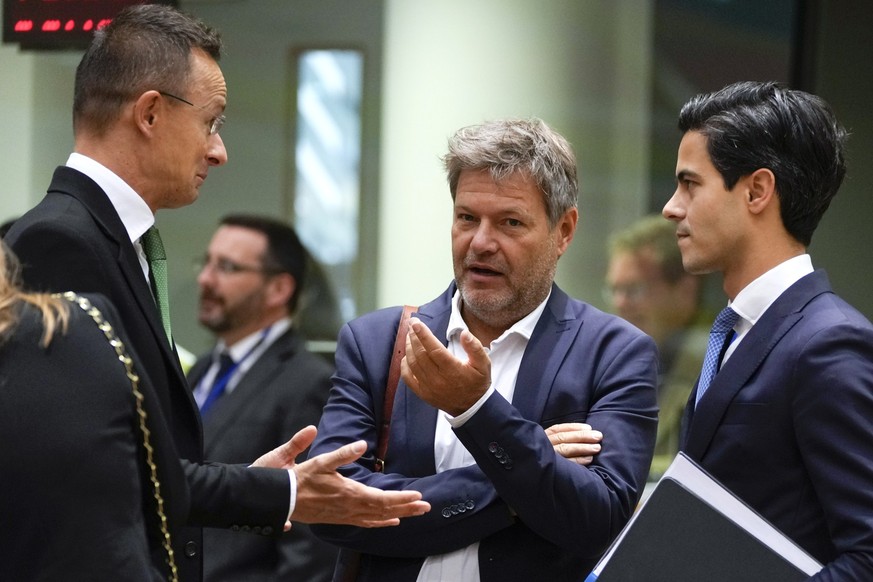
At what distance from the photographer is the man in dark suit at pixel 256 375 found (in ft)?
15.5

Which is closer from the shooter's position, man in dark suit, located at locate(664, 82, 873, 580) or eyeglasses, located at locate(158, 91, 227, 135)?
man in dark suit, located at locate(664, 82, 873, 580)

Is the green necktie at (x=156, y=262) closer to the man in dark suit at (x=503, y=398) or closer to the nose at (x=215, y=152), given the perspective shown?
the nose at (x=215, y=152)

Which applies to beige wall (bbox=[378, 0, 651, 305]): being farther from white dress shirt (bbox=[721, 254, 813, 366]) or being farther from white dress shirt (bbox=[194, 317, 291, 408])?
white dress shirt (bbox=[721, 254, 813, 366])

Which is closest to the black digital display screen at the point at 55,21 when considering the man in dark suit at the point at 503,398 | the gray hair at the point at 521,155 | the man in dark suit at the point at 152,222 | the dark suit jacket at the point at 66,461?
the man in dark suit at the point at 152,222

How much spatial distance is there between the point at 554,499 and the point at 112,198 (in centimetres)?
121

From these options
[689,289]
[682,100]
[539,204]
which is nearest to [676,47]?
[682,100]

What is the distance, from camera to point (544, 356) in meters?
3.44

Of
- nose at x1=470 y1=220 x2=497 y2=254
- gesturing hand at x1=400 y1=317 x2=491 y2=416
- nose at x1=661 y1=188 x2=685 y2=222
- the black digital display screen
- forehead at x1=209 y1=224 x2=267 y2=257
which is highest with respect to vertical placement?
the black digital display screen

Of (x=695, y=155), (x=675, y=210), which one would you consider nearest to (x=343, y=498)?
(x=675, y=210)

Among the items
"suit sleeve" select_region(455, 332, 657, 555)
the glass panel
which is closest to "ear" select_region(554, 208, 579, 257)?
"suit sleeve" select_region(455, 332, 657, 555)

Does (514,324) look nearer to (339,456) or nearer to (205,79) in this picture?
(339,456)

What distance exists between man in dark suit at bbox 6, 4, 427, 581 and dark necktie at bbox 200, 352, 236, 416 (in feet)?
7.25

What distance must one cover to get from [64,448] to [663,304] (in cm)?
499

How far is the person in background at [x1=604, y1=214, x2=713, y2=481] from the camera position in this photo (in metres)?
6.78
